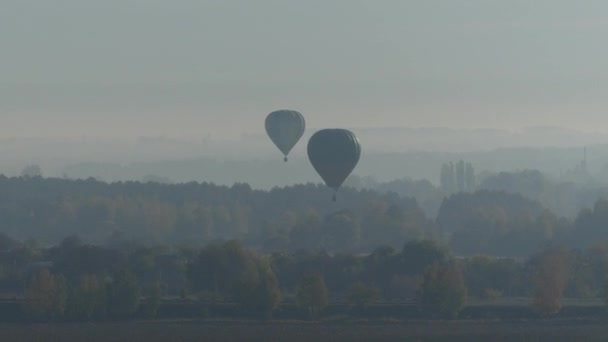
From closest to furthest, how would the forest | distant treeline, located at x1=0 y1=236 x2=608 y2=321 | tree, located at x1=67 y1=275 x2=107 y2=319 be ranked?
1. tree, located at x1=67 y1=275 x2=107 y2=319
2. distant treeline, located at x1=0 y1=236 x2=608 y2=321
3. the forest

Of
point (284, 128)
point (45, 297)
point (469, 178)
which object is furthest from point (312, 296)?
point (469, 178)

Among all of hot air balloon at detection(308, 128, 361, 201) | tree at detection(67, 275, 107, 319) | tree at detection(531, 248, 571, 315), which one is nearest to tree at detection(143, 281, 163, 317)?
tree at detection(67, 275, 107, 319)

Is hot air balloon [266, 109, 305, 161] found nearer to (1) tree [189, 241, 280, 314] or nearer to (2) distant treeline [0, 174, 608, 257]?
(2) distant treeline [0, 174, 608, 257]

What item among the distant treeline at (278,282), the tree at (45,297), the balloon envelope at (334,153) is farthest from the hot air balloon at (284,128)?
the tree at (45,297)

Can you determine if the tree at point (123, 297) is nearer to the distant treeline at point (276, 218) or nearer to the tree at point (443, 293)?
the tree at point (443, 293)

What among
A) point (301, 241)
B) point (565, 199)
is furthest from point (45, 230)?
point (565, 199)

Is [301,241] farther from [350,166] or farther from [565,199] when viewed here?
[565,199]
